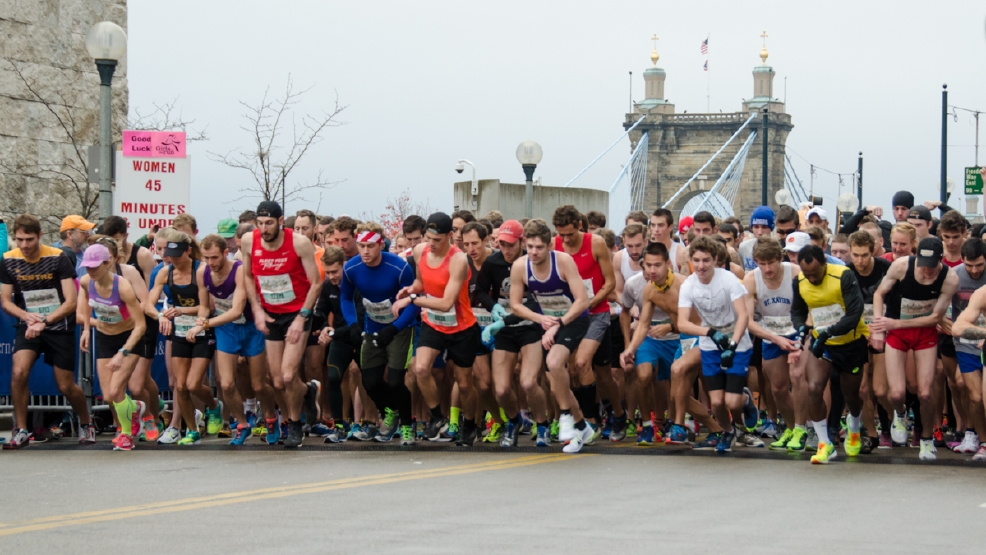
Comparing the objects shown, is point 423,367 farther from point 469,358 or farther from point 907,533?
point 907,533

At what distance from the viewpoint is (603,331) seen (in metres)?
11.4

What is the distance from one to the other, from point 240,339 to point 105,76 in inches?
166

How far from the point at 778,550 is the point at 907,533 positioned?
2.95 ft

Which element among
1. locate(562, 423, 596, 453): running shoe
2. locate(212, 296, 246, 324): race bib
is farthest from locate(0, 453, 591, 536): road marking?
locate(212, 296, 246, 324): race bib

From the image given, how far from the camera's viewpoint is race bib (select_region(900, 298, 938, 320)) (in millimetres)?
10672

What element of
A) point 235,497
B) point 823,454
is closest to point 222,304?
point 235,497

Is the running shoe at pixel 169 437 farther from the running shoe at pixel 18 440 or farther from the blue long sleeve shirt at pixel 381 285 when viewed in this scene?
the blue long sleeve shirt at pixel 381 285

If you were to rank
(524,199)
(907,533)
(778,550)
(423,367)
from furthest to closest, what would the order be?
(524,199) → (423,367) → (907,533) → (778,550)

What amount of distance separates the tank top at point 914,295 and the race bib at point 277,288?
4.78 meters

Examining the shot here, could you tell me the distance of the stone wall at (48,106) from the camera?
58.3 feet

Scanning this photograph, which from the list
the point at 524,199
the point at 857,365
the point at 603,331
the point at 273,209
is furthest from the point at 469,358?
the point at 524,199

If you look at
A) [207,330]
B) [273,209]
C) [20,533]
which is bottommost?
[20,533]

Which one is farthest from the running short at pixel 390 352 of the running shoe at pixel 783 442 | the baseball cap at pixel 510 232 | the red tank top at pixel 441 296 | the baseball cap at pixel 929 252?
the baseball cap at pixel 929 252

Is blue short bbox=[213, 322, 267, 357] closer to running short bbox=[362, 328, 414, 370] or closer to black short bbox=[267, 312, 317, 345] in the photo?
black short bbox=[267, 312, 317, 345]
